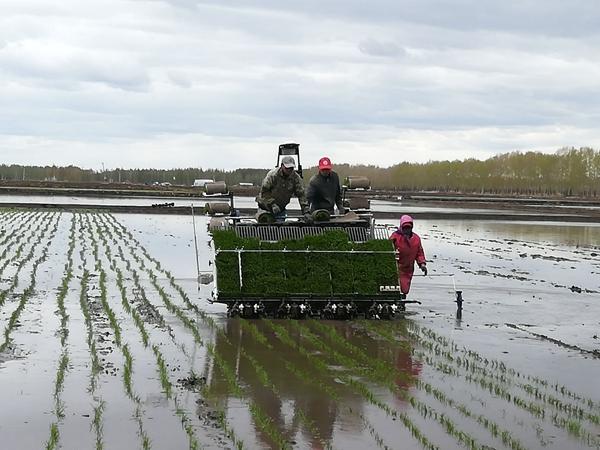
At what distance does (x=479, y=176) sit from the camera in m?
178

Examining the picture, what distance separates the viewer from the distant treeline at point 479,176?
16250 centimetres

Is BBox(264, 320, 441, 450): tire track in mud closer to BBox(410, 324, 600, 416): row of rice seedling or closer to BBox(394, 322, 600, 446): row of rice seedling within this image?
BBox(394, 322, 600, 446): row of rice seedling

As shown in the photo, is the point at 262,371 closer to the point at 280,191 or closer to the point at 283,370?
the point at 283,370

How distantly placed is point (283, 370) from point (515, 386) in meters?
2.53

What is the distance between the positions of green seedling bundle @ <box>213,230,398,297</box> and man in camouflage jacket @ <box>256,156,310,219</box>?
3.70ft

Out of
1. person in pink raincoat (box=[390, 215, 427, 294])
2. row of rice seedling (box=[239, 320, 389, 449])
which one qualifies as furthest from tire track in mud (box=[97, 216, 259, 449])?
person in pink raincoat (box=[390, 215, 427, 294])

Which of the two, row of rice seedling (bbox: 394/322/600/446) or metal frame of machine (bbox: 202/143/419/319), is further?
metal frame of machine (bbox: 202/143/419/319)

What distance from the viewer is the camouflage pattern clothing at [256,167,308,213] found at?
16.3 metres

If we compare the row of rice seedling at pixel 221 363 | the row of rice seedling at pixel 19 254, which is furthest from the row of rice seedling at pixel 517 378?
the row of rice seedling at pixel 19 254

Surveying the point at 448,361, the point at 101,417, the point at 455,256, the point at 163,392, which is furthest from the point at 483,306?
the point at 455,256

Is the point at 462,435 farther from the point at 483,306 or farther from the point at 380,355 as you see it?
the point at 483,306

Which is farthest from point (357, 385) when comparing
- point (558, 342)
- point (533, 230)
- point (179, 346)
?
point (533, 230)

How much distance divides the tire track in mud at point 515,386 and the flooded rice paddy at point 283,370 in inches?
1.0

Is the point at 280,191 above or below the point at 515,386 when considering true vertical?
above
